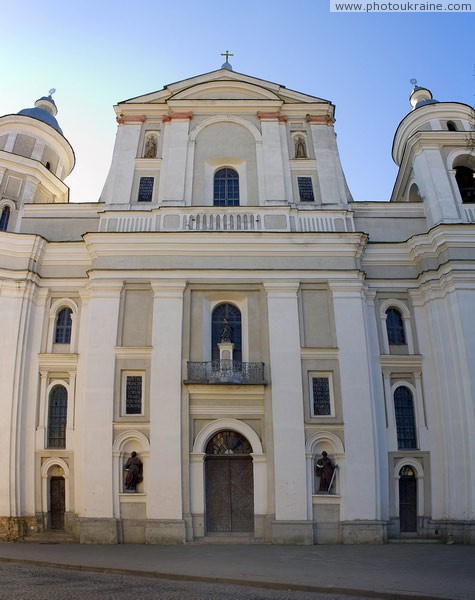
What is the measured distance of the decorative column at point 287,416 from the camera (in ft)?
53.4

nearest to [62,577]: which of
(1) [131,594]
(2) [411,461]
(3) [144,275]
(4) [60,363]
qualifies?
(1) [131,594]

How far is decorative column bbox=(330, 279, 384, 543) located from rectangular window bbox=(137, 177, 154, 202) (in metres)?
8.34

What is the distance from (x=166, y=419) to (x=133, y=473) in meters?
1.97

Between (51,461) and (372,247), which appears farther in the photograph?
(372,247)

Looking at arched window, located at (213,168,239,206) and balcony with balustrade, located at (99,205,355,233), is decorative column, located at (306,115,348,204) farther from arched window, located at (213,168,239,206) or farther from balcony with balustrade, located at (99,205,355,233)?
arched window, located at (213,168,239,206)

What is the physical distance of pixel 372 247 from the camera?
67.4 ft

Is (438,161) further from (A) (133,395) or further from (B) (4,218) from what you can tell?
(B) (4,218)

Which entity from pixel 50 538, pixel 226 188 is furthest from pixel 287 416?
pixel 226 188

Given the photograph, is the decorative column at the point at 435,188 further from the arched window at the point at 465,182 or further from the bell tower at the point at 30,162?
the bell tower at the point at 30,162

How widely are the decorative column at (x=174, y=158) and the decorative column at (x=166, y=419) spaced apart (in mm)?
4007

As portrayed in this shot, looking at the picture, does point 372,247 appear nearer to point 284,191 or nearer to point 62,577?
point 284,191

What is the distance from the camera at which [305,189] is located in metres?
21.8

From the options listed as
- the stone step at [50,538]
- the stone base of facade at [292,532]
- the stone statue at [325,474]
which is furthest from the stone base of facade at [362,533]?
the stone step at [50,538]

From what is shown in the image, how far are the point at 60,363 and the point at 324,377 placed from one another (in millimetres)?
9470
